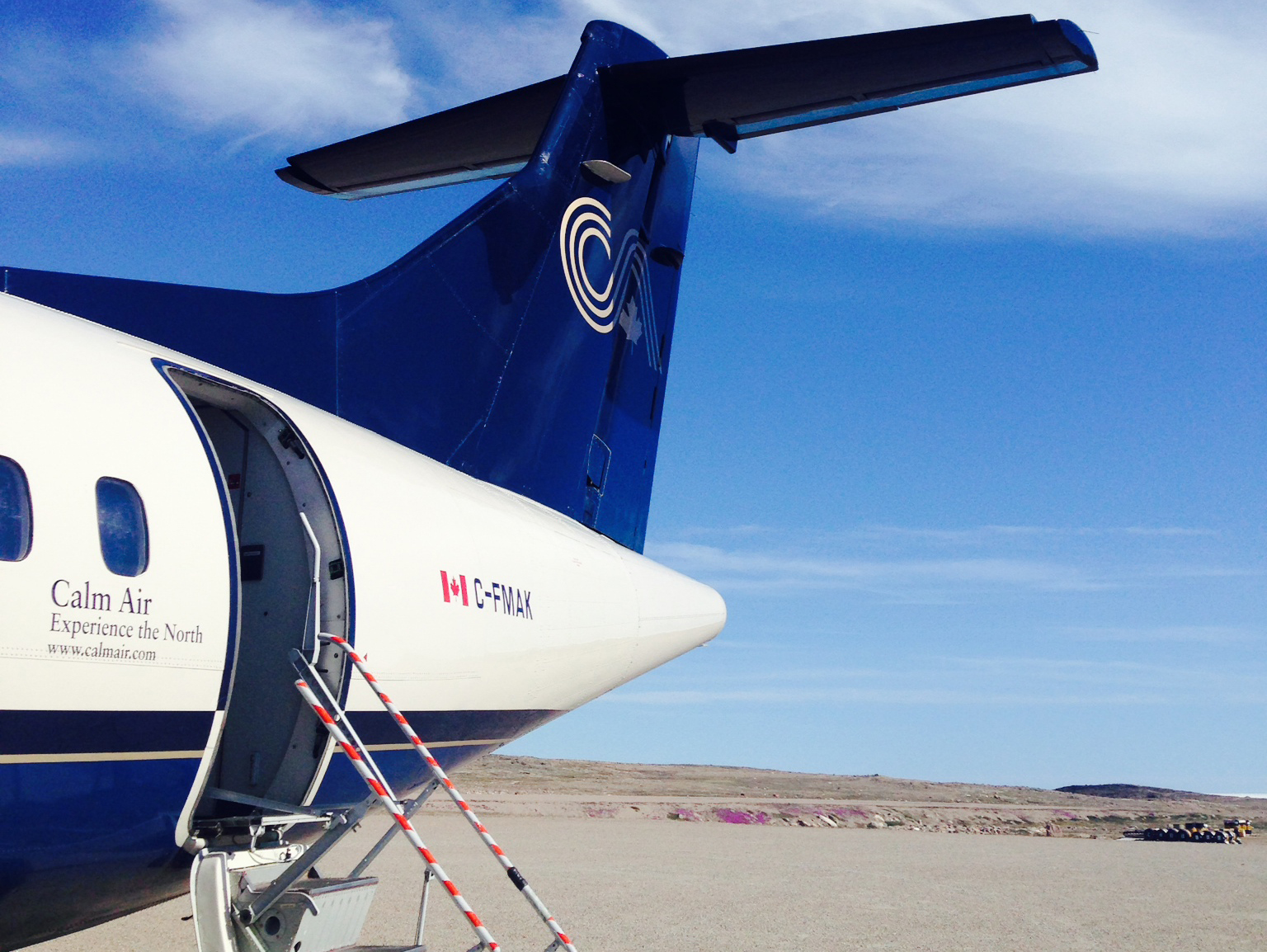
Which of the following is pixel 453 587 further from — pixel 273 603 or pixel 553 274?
pixel 553 274

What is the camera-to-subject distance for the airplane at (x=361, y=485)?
4.41 m

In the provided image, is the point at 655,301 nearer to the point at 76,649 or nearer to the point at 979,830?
the point at 76,649

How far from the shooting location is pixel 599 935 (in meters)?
9.76

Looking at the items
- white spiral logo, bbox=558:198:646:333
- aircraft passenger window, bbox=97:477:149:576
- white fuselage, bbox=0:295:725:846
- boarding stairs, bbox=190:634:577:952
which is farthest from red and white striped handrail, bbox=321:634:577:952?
white spiral logo, bbox=558:198:646:333

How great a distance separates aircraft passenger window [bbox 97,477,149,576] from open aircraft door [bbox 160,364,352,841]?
744mm

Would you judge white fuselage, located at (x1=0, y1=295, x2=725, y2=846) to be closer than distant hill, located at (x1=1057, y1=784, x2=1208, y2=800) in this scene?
Yes

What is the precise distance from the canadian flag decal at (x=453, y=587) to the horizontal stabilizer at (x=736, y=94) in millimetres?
4827

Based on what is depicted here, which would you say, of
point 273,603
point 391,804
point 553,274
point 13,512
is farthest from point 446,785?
point 553,274

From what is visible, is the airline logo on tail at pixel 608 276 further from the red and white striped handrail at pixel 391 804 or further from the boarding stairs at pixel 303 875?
the red and white striped handrail at pixel 391 804

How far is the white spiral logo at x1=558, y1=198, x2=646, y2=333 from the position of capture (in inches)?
360

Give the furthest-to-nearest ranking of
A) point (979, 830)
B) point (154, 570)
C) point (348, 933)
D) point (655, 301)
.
A: point (979, 830), point (655, 301), point (348, 933), point (154, 570)

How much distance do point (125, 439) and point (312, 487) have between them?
1125mm

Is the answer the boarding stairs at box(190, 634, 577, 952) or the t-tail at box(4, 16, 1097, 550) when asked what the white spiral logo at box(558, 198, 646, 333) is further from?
the boarding stairs at box(190, 634, 577, 952)

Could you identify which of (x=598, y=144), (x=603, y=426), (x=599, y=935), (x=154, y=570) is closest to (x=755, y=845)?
(x=599, y=935)
